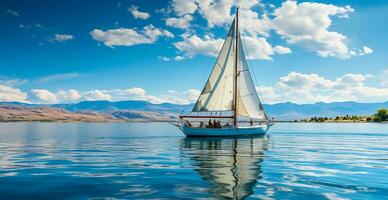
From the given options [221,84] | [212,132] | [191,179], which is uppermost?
[221,84]

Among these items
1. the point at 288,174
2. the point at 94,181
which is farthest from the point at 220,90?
the point at 94,181

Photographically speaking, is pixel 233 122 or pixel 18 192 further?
pixel 233 122

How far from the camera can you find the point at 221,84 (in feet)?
242

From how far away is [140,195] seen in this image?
18094 mm

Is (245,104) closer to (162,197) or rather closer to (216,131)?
(216,131)

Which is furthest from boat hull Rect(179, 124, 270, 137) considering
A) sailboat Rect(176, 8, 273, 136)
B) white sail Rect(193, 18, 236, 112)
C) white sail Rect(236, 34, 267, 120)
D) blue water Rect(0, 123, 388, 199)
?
blue water Rect(0, 123, 388, 199)

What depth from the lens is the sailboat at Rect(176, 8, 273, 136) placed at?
235 ft

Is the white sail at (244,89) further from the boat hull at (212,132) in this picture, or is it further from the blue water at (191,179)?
the blue water at (191,179)

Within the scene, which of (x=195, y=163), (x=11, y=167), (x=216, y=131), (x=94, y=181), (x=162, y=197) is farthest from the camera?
(x=216, y=131)

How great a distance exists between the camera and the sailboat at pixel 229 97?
71.8 metres

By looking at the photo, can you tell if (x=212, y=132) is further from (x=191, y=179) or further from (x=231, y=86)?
(x=191, y=179)

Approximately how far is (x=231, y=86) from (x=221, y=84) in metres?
2.69

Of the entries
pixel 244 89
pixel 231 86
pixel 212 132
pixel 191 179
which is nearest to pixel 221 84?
pixel 231 86

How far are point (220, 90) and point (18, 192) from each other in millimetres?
57074
